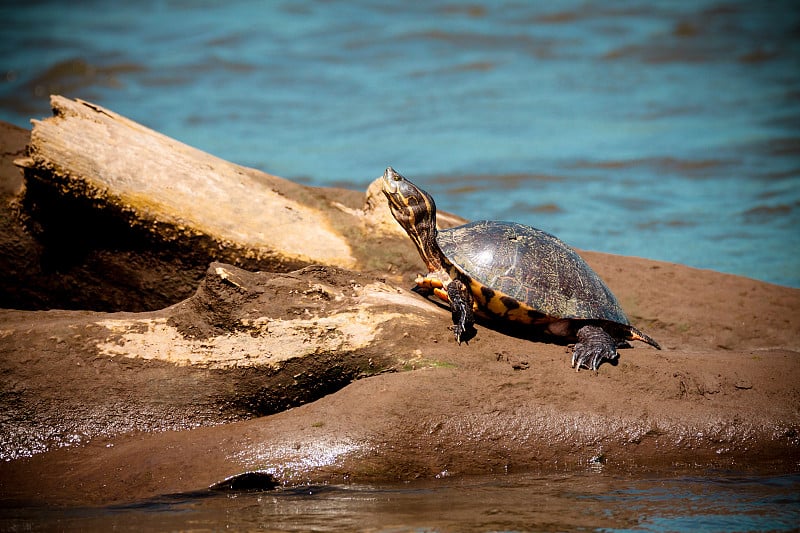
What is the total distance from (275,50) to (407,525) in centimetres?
1517

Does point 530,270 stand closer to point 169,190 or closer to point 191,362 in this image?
point 191,362

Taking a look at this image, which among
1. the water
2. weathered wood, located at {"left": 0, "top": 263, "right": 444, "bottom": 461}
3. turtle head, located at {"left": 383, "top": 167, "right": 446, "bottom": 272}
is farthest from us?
turtle head, located at {"left": 383, "top": 167, "right": 446, "bottom": 272}

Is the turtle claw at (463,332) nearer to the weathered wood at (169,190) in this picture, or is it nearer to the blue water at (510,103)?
the weathered wood at (169,190)

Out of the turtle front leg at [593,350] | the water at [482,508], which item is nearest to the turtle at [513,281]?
the turtle front leg at [593,350]

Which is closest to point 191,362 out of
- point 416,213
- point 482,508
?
point 416,213

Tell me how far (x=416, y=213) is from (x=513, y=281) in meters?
0.72

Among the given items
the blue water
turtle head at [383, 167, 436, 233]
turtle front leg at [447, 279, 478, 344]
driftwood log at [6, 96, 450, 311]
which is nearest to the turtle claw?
turtle front leg at [447, 279, 478, 344]

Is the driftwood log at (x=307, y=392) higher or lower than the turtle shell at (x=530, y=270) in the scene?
lower

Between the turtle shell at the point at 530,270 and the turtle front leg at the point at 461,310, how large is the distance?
0.09 m

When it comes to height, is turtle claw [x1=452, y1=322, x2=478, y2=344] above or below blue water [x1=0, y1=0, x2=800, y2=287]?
below

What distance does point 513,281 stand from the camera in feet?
14.8

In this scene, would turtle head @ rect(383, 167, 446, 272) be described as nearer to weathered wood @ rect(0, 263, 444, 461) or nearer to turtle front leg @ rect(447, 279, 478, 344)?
turtle front leg @ rect(447, 279, 478, 344)

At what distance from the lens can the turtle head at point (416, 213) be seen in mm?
4824

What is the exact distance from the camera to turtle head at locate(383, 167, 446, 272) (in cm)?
482
